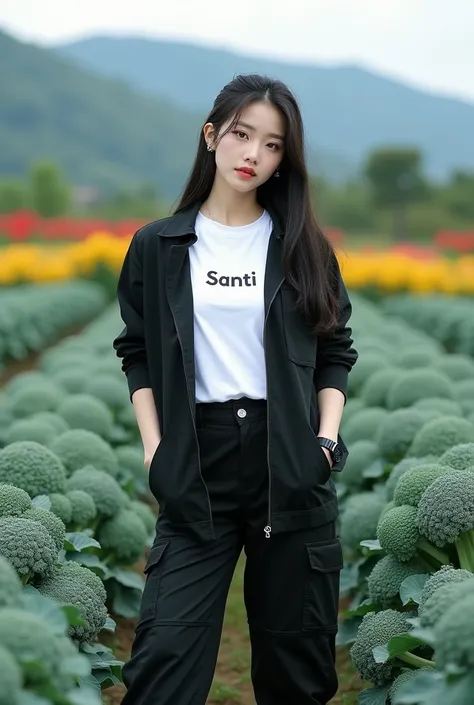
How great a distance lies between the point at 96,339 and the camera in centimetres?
972

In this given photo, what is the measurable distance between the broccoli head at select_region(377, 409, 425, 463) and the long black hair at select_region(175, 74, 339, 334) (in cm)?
192

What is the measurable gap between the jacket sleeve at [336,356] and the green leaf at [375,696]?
3.07 ft

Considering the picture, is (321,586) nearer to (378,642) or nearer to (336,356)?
(378,642)

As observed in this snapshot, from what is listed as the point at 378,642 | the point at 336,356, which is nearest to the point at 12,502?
the point at 336,356

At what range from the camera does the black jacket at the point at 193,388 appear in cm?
270

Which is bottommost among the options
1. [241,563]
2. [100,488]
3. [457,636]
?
[241,563]

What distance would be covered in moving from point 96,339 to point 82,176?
Result: 107774mm

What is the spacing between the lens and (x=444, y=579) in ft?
9.04

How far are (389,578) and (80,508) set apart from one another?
47.4 inches

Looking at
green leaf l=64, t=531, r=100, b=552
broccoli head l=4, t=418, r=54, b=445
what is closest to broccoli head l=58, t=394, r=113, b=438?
broccoli head l=4, t=418, r=54, b=445

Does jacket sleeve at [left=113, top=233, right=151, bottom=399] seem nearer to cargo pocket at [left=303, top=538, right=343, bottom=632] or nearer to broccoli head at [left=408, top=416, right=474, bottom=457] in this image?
cargo pocket at [left=303, top=538, right=343, bottom=632]

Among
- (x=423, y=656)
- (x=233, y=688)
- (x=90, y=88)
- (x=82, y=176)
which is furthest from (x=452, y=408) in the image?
(x=90, y=88)

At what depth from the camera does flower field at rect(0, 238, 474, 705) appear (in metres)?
2.06

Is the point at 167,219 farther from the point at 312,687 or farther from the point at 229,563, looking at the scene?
the point at 312,687
